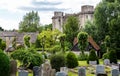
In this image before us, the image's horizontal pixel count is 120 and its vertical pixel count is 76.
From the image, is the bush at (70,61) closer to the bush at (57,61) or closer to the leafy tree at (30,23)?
the bush at (57,61)

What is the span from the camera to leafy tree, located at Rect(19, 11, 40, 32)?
11294 centimetres

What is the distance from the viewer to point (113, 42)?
5756 centimetres

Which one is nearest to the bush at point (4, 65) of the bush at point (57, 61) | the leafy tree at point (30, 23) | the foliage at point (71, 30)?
the bush at point (57, 61)

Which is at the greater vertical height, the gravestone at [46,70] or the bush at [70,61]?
the gravestone at [46,70]

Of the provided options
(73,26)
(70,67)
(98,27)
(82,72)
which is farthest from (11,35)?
(82,72)

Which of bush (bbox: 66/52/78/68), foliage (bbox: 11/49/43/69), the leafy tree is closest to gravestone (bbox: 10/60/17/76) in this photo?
foliage (bbox: 11/49/43/69)

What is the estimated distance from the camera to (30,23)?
11656 cm

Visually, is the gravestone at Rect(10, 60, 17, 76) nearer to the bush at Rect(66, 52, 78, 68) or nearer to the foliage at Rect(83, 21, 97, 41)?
the bush at Rect(66, 52, 78, 68)

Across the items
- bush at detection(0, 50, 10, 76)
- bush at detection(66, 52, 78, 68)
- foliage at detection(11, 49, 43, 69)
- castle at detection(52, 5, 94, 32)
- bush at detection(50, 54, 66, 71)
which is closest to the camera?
bush at detection(0, 50, 10, 76)

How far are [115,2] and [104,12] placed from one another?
261 cm

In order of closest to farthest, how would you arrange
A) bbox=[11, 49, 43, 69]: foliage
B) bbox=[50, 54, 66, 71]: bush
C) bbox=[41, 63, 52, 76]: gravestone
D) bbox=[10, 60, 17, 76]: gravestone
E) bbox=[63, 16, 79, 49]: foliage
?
bbox=[41, 63, 52, 76]: gravestone < bbox=[10, 60, 17, 76]: gravestone < bbox=[50, 54, 66, 71]: bush < bbox=[11, 49, 43, 69]: foliage < bbox=[63, 16, 79, 49]: foliage

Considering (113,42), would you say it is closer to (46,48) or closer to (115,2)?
(115,2)

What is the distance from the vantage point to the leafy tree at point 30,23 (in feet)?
371

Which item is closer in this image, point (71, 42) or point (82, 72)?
point (82, 72)
